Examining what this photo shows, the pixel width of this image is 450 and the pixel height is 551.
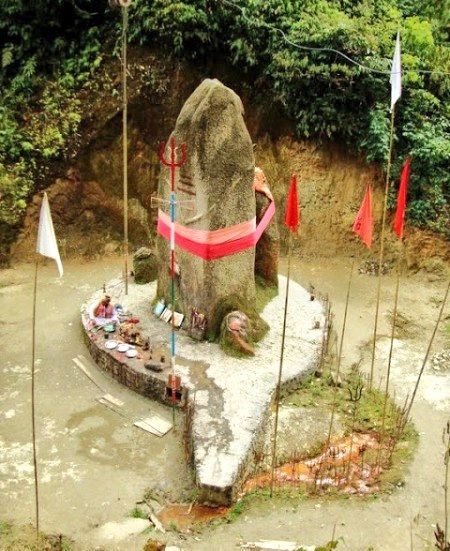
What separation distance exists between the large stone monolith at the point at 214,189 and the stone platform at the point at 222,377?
656mm

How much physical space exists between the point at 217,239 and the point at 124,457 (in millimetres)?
3234

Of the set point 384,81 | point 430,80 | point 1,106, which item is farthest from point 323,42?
point 1,106

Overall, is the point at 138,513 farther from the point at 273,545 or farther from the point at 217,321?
the point at 217,321

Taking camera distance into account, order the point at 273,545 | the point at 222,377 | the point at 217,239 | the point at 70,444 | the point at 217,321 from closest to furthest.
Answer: the point at 273,545 < the point at 70,444 < the point at 222,377 < the point at 217,239 < the point at 217,321

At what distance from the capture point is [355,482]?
7.32 meters

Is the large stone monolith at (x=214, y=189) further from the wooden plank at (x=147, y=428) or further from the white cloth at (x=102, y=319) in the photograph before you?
the wooden plank at (x=147, y=428)

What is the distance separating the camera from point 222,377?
28.6 ft

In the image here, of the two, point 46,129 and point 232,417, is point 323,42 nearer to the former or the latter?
point 46,129

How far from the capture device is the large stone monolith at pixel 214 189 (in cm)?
888

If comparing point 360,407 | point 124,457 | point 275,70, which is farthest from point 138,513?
point 275,70

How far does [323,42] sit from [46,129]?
19.5ft

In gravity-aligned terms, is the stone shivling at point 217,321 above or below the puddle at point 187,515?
above

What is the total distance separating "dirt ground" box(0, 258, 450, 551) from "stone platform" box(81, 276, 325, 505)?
347 mm

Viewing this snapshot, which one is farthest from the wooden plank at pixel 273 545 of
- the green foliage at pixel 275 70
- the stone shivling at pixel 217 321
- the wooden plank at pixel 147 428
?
the green foliage at pixel 275 70
